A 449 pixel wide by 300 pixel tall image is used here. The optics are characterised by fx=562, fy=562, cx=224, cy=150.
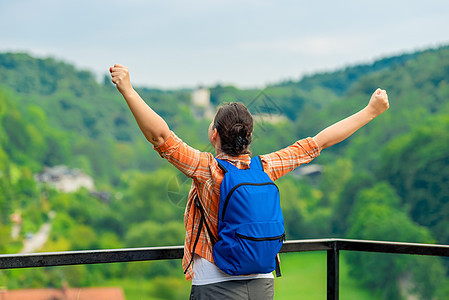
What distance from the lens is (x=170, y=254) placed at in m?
1.87

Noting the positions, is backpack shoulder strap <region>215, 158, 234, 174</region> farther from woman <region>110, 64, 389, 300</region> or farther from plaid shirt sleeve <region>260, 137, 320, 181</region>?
plaid shirt sleeve <region>260, 137, 320, 181</region>

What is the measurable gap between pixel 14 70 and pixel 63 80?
3.84 metres

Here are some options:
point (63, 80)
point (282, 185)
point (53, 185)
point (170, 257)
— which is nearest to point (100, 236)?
point (53, 185)

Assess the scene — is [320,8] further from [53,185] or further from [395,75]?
[53,185]

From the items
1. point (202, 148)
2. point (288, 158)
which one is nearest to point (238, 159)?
point (288, 158)

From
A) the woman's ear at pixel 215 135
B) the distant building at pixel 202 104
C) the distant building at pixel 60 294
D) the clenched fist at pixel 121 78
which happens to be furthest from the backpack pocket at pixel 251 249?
the distant building at pixel 202 104

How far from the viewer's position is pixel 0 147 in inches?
1489

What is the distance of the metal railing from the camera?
1726mm

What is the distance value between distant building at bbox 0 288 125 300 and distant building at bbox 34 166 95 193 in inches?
1493

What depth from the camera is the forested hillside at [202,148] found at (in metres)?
34.9

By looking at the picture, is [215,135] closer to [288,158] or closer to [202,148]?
[288,158]

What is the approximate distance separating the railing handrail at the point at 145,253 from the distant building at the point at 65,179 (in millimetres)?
37996

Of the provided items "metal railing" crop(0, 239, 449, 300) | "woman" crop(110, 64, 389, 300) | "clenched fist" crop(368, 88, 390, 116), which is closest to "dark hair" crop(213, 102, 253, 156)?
"woman" crop(110, 64, 389, 300)

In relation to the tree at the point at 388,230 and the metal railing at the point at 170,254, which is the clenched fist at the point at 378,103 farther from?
the tree at the point at 388,230
